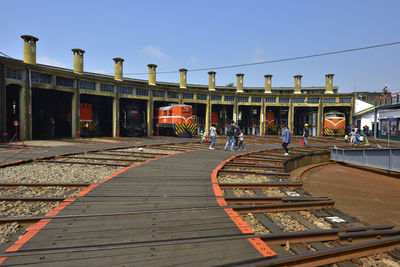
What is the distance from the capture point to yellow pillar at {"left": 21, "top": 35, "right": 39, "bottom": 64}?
19719mm

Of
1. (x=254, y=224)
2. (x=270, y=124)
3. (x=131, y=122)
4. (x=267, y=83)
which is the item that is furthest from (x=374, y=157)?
(x=267, y=83)

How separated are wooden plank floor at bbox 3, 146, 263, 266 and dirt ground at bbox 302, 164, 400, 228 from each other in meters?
3.97

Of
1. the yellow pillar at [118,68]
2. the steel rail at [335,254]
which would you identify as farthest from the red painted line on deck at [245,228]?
the yellow pillar at [118,68]

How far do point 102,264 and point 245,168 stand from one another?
7.40m

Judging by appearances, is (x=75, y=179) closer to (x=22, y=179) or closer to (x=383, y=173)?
(x=22, y=179)

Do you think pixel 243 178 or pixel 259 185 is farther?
pixel 243 178

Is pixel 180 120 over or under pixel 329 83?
under

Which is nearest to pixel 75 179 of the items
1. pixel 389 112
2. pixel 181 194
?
pixel 181 194

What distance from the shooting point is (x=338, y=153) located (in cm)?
1495

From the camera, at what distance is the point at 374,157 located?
11867 millimetres

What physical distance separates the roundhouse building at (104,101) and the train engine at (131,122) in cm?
26

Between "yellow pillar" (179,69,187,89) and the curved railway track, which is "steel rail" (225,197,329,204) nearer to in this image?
the curved railway track

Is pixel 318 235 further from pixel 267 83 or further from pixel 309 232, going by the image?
pixel 267 83

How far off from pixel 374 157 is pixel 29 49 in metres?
26.4
